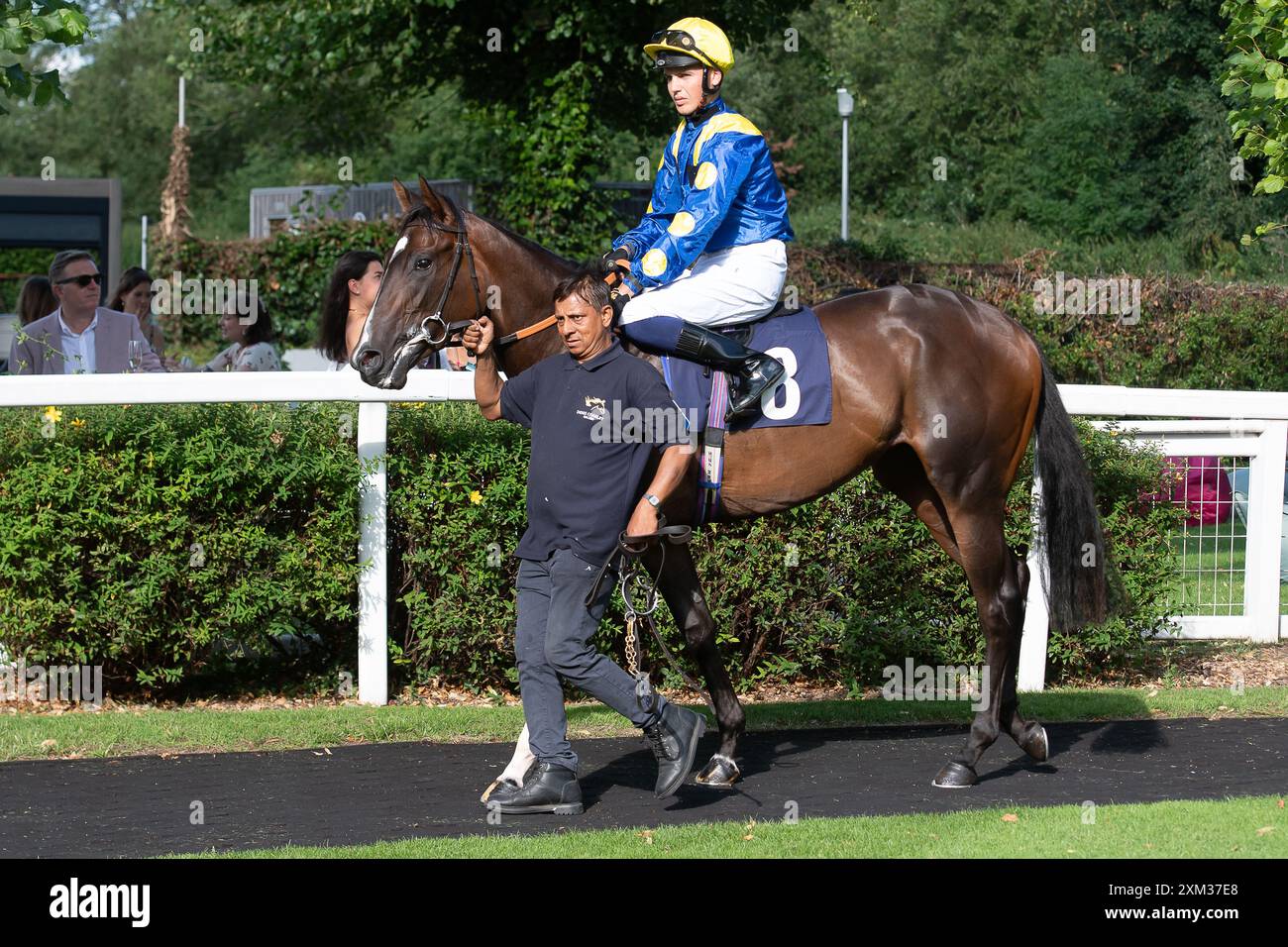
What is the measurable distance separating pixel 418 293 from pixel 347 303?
107 inches

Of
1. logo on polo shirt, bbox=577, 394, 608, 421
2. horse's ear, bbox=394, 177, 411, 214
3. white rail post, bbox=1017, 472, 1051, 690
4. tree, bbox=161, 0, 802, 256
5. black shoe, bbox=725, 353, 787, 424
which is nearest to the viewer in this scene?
logo on polo shirt, bbox=577, 394, 608, 421

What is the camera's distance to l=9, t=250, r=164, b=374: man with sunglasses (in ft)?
27.7

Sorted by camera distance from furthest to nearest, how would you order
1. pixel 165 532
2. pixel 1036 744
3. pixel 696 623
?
pixel 165 532 → pixel 1036 744 → pixel 696 623

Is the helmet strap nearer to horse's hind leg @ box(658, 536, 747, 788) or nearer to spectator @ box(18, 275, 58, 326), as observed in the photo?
horse's hind leg @ box(658, 536, 747, 788)

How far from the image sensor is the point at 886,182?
35.0 meters

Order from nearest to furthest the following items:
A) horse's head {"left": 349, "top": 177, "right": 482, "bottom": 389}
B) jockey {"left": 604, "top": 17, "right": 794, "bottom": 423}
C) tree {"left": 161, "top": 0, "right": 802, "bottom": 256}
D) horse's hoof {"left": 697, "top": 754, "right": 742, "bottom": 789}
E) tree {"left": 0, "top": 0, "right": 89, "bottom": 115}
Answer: horse's head {"left": 349, "top": 177, "right": 482, "bottom": 389}, jockey {"left": 604, "top": 17, "right": 794, "bottom": 423}, horse's hoof {"left": 697, "top": 754, "right": 742, "bottom": 789}, tree {"left": 0, "top": 0, "right": 89, "bottom": 115}, tree {"left": 161, "top": 0, "right": 802, "bottom": 256}

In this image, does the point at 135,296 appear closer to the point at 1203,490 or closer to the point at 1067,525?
the point at 1067,525

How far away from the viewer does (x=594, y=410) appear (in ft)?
17.0

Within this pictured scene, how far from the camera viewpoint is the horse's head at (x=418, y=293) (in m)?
5.27

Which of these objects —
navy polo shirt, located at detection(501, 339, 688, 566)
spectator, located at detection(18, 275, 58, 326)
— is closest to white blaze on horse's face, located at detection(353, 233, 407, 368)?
navy polo shirt, located at detection(501, 339, 688, 566)

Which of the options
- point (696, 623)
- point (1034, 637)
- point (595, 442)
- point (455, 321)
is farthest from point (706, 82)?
point (1034, 637)

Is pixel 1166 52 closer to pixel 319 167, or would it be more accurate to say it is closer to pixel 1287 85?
pixel 1287 85

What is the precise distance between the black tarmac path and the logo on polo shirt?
1.40 m
